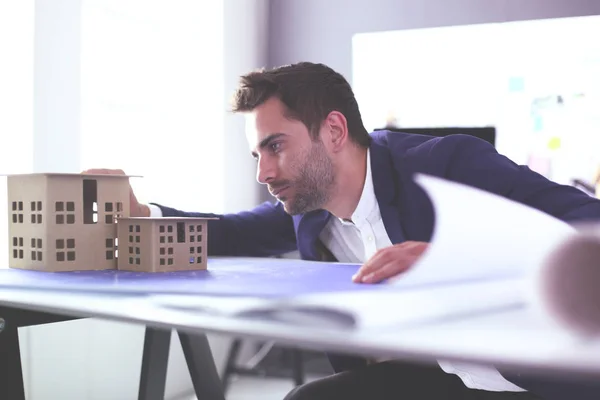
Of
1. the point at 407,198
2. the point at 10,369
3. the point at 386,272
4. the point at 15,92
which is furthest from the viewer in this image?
the point at 15,92

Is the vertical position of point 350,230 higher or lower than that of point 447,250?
lower

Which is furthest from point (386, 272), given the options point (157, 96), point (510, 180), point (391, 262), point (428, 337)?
point (157, 96)

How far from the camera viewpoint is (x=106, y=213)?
1298 mm

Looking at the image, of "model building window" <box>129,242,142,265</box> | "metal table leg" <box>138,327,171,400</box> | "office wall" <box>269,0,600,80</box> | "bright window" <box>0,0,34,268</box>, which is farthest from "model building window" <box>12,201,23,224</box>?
"office wall" <box>269,0,600,80</box>

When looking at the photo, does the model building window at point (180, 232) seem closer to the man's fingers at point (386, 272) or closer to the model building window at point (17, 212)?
the model building window at point (17, 212)

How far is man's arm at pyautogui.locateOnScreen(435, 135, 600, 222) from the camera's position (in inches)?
45.1

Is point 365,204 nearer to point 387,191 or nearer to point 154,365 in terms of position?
point 387,191

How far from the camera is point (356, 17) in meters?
3.74

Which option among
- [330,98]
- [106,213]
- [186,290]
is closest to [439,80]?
[330,98]

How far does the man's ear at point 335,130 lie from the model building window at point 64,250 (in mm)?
852

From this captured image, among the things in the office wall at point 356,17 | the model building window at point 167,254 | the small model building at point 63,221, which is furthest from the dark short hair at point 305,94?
the office wall at point 356,17

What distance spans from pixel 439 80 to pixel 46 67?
2080 mm

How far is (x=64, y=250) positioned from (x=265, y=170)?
616 millimetres

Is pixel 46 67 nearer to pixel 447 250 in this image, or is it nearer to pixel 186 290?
pixel 186 290
